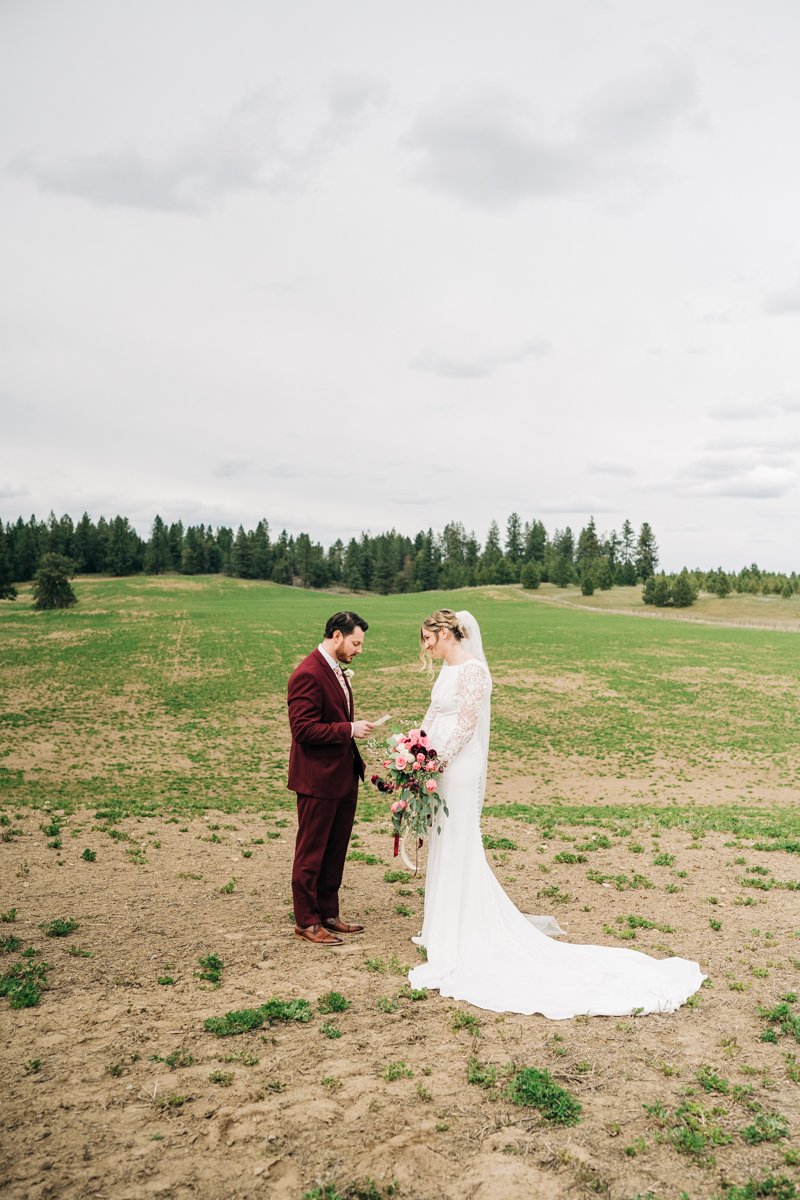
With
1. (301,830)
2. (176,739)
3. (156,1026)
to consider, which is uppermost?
(301,830)

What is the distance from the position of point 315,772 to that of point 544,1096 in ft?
12.1

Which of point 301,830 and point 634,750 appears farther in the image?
point 634,750

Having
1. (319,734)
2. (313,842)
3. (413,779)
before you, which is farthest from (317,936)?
(319,734)

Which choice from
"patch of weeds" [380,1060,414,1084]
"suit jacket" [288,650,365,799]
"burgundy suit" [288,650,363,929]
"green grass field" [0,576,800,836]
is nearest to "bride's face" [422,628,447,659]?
"suit jacket" [288,650,365,799]

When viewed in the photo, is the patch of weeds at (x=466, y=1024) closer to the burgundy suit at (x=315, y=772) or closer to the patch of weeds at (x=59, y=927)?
the burgundy suit at (x=315, y=772)

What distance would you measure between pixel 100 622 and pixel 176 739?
31738mm

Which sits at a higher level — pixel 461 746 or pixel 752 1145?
pixel 461 746

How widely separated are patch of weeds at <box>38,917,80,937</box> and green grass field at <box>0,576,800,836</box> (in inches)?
233

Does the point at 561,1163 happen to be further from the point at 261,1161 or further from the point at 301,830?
the point at 301,830

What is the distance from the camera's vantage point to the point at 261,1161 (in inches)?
175

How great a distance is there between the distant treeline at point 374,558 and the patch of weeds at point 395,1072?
109 metres

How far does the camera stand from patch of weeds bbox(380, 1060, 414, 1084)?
5336 mm

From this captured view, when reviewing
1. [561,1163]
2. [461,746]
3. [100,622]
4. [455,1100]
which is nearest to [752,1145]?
[561,1163]

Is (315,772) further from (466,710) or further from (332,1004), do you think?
(332,1004)
